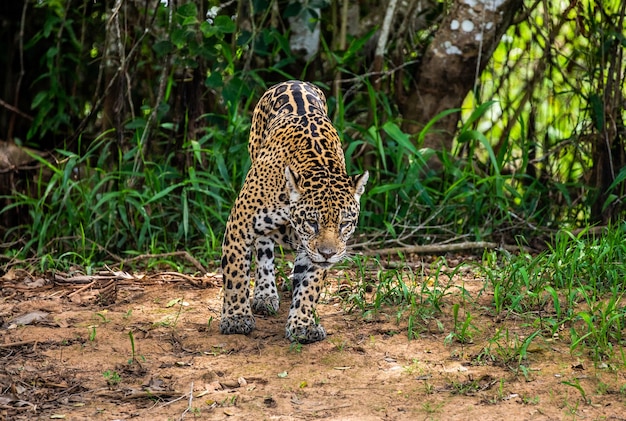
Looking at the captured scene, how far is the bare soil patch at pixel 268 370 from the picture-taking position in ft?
16.0

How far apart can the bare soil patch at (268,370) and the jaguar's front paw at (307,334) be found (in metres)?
0.05

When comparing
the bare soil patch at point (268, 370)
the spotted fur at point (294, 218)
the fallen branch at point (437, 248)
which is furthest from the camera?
the fallen branch at point (437, 248)

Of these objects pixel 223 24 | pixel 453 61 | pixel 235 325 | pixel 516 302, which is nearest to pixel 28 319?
pixel 235 325

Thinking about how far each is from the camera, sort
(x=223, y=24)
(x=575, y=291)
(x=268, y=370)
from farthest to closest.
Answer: (x=223, y=24)
(x=575, y=291)
(x=268, y=370)

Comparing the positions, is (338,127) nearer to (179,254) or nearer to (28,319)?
(179,254)

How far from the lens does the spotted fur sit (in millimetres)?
5602

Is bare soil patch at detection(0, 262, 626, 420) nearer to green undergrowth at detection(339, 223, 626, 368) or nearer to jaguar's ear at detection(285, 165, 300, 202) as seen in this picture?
green undergrowth at detection(339, 223, 626, 368)

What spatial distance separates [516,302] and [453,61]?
3.29 metres

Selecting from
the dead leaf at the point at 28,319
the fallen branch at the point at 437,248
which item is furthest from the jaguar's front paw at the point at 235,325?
the fallen branch at the point at 437,248

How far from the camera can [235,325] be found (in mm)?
5977

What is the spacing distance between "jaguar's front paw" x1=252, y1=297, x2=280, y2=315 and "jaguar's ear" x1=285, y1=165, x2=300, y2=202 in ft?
3.54

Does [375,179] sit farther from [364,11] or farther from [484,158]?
[364,11]

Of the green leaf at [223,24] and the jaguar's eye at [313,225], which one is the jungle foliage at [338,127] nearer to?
the green leaf at [223,24]

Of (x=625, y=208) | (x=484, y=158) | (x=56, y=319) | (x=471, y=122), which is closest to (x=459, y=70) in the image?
(x=471, y=122)
